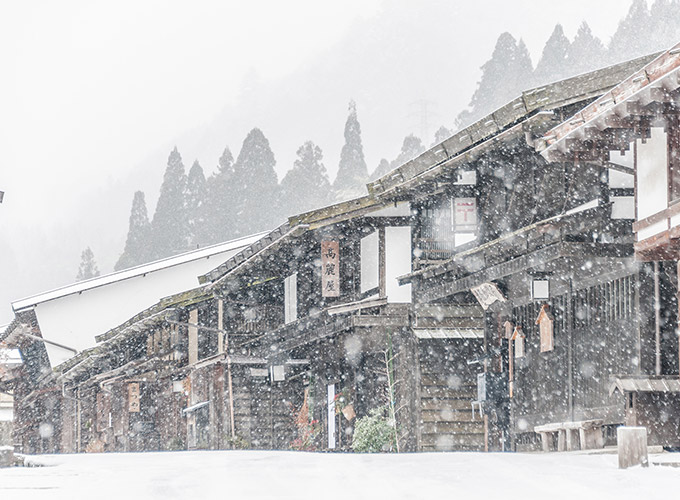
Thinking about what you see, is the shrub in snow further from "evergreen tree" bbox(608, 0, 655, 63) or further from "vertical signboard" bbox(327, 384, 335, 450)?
"evergreen tree" bbox(608, 0, 655, 63)

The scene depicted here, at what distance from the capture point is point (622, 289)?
14.7 metres

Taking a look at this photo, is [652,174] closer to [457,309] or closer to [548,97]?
[548,97]

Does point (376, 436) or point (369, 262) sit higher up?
point (369, 262)

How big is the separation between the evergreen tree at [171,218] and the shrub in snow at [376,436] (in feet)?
298

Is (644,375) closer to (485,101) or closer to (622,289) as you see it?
(622,289)

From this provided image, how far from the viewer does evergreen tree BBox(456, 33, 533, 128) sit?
99.8 m

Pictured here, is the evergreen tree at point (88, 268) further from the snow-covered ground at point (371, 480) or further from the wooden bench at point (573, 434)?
the snow-covered ground at point (371, 480)

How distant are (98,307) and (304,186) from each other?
65.1 m

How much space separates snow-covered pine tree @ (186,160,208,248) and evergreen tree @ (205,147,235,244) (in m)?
0.59

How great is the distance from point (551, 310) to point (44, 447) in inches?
1578

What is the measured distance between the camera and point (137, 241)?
380ft

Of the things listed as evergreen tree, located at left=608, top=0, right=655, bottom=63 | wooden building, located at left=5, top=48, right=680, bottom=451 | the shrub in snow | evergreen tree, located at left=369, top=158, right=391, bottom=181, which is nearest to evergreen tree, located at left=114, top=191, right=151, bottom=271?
evergreen tree, located at left=369, top=158, right=391, bottom=181

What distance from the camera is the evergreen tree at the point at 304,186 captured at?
106062 mm

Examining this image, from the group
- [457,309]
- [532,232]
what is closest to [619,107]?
[532,232]
